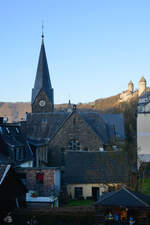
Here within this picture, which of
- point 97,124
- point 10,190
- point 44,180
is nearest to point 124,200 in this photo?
point 10,190

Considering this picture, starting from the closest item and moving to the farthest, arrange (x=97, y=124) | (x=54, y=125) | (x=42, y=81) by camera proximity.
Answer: (x=97, y=124), (x=54, y=125), (x=42, y=81)

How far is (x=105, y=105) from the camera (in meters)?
142

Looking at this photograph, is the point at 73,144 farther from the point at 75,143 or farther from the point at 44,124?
the point at 44,124

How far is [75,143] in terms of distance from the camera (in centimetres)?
4462

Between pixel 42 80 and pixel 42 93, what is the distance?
2.45 m

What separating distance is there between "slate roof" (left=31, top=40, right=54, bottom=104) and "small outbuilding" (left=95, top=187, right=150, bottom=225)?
A: 35.7 metres

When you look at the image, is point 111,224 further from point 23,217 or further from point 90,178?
point 90,178

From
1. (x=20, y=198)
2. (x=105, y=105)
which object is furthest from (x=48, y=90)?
(x=105, y=105)

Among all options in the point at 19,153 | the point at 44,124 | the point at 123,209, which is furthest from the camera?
the point at 44,124

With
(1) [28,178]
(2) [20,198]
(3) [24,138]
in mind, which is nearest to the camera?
(2) [20,198]

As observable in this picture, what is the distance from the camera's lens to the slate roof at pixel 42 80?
55.5 meters

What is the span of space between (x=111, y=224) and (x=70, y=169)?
1344 centimetres

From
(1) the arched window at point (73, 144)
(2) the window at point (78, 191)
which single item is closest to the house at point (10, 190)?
(2) the window at point (78, 191)

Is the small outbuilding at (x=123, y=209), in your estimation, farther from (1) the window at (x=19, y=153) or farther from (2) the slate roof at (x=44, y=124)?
(2) the slate roof at (x=44, y=124)
